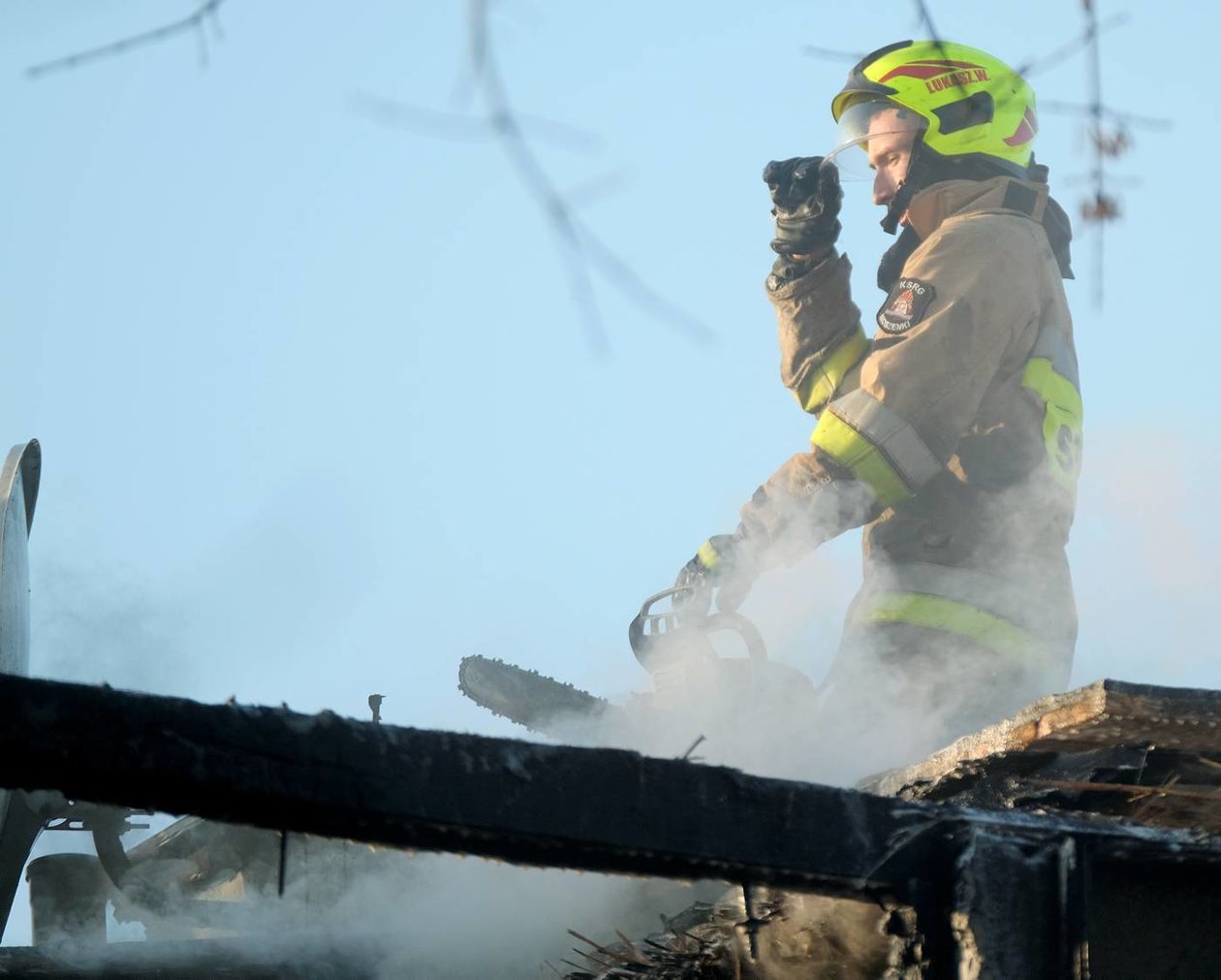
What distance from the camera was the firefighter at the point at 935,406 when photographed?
6266 mm

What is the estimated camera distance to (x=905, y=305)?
6453 millimetres

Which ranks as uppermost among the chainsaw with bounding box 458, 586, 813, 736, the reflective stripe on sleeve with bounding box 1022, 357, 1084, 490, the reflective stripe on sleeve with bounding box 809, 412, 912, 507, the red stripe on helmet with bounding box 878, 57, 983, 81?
the red stripe on helmet with bounding box 878, 57, 983, 81

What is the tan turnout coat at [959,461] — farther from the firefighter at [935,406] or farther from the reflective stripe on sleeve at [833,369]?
the reflective stripe on sleeve at [833,369]

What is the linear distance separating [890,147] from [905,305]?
86 cm

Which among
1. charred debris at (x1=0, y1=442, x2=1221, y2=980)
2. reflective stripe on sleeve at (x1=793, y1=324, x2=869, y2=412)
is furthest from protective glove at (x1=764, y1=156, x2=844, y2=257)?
charred debris at (x1=0, y1=442, x2=1221, y2=980)

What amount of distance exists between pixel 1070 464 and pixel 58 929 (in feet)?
16.7

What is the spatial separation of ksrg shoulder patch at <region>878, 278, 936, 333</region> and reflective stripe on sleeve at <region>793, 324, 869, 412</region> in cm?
56

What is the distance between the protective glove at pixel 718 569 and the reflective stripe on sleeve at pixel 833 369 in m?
0.91

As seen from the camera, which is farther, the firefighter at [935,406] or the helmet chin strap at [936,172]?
the helmet chin strap at [936,172]

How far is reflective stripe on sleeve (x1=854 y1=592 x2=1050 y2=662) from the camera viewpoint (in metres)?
6.28

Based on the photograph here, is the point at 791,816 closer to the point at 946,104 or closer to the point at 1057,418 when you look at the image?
the point at 1057,418

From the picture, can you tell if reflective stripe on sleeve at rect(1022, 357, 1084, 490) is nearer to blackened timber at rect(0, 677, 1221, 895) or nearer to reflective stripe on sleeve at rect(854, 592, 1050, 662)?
reflective stripe on sleeve at rect(854, 592, 1050, 662)

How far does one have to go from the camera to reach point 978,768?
400cm

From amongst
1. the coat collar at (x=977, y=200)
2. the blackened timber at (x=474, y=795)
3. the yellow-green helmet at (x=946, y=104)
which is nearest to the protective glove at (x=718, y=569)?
the coat collar at (x=977, y=200)
